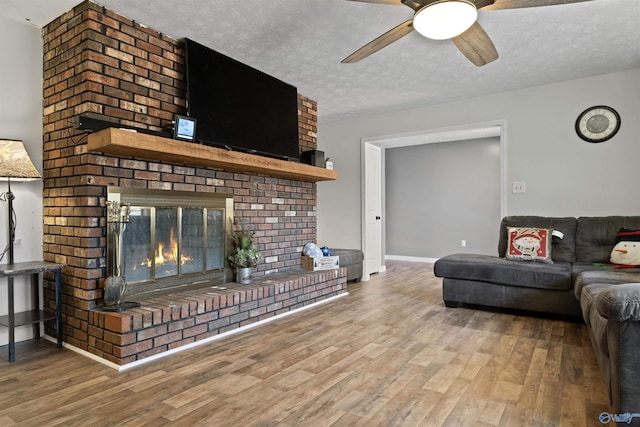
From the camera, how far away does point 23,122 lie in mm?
2697

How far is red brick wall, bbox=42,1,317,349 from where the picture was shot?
2.46 metres

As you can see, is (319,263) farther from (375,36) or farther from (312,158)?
(375,36)

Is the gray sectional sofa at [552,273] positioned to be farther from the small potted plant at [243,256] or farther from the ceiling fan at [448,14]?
the small potted plant at [243,256]

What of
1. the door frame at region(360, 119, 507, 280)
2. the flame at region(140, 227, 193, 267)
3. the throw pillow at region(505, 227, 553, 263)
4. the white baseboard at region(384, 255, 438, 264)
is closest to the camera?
the flame at region(140, 227, 193, 267)

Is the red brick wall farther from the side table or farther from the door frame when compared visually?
the door frame

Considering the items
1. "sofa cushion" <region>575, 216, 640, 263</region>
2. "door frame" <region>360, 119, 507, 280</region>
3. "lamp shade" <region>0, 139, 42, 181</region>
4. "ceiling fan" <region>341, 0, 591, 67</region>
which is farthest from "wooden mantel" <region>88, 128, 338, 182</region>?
"sofa cushion" <region>575, 216, 640, 263</region>

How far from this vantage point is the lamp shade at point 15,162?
7.80 ft

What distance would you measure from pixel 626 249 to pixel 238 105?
353 centimetres

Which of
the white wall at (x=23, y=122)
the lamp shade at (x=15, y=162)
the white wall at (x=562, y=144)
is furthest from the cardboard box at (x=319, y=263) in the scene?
the lamp shade at (x=15, y=162)

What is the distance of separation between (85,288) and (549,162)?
4.51 m

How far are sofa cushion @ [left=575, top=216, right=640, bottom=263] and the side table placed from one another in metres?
4.35

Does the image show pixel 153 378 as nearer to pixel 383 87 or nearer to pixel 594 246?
pixel 383 87

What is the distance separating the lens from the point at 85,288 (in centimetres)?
246

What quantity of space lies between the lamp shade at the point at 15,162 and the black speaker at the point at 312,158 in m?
2.41
